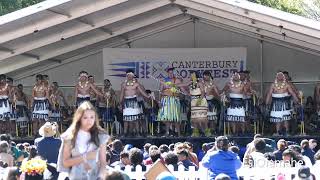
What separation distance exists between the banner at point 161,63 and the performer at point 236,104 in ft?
7.05

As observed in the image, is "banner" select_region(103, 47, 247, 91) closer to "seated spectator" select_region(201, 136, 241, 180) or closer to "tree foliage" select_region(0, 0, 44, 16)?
"tree foliage" select_region(0, 0, 44, 16)

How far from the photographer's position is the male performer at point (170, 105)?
16.1 m

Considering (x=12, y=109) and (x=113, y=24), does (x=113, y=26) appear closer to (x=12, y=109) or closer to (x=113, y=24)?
(x=113, y=24)

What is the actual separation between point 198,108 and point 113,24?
3073 mm

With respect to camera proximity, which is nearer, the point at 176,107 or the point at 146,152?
the point at 146,152

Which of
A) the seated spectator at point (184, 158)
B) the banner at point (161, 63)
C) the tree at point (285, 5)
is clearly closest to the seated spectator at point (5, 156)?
the seated spectator at point (184, 158)

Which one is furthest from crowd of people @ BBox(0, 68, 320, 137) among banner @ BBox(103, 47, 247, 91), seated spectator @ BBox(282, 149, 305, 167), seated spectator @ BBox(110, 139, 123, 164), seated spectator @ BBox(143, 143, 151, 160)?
seated spectator @ BBox(282, 149, 305, 167)

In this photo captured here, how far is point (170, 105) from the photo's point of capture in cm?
1609

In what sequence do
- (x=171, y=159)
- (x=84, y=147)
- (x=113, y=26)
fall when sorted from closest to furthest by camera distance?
1. (x=84, y=147)
2. (x=171, y=159)
3. (x=113, y=26)

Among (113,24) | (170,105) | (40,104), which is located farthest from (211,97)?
(40,104)

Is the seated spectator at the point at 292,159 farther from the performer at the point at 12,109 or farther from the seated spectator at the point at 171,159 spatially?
the performer at the point at 12,109

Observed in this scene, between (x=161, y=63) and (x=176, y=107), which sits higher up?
(x=161, y=63)

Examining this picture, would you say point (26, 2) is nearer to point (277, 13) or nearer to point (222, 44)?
point (222, 44)

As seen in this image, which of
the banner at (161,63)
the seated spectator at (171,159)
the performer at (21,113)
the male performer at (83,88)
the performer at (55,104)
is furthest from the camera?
the banner at (161,63)
